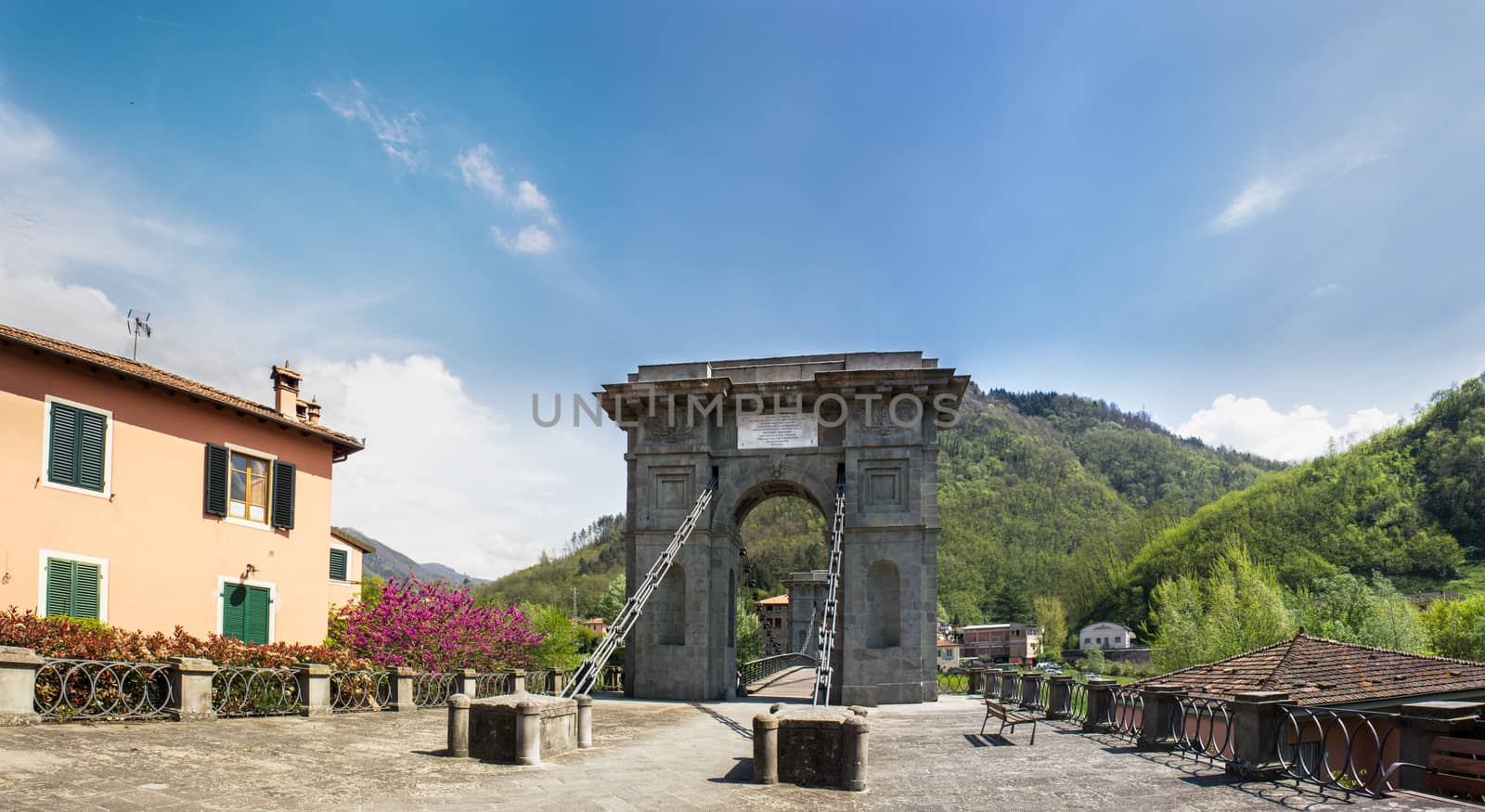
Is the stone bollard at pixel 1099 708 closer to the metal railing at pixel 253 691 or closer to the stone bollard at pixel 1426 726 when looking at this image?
the stone bollard at pixel 1426 726

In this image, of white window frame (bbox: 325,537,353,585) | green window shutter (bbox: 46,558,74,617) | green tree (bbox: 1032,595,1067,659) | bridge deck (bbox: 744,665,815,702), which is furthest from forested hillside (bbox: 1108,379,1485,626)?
green window shutter (bbox: 46,558,74,617)

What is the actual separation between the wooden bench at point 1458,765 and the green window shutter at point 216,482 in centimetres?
1784

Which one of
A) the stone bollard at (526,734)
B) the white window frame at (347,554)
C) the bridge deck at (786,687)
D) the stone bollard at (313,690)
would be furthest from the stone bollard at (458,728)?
the white window frame at (347,554)

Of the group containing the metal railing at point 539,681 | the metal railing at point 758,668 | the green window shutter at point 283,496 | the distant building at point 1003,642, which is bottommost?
the distant building at point 1003,642

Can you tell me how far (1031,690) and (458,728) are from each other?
11302 mm

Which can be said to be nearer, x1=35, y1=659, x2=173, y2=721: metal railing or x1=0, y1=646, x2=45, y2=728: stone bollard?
x1=0, y1=646, x2=45, y2=728: stone bollard

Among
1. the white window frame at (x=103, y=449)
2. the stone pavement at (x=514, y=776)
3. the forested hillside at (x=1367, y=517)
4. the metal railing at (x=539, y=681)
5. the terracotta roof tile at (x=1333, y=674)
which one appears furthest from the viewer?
the forested hillside at (x=1367, y=517)

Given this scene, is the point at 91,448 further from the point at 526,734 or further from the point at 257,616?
the point at 526,734

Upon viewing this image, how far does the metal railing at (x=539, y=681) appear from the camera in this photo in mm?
18641

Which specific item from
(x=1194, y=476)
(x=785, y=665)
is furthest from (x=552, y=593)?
(x=1194, y=476)

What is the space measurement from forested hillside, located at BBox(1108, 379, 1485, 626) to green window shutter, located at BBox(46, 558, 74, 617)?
7886 cm

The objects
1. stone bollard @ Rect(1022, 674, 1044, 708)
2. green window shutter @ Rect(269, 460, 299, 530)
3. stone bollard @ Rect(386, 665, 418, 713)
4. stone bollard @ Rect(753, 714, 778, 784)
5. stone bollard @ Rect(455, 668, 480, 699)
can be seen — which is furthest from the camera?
green window shutter @ Rect(269, 460, 299, 530)

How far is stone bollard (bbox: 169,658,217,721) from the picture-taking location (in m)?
11.7

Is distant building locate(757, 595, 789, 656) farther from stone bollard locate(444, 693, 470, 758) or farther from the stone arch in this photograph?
stone bollard locate(444, 693, 470, 758)
